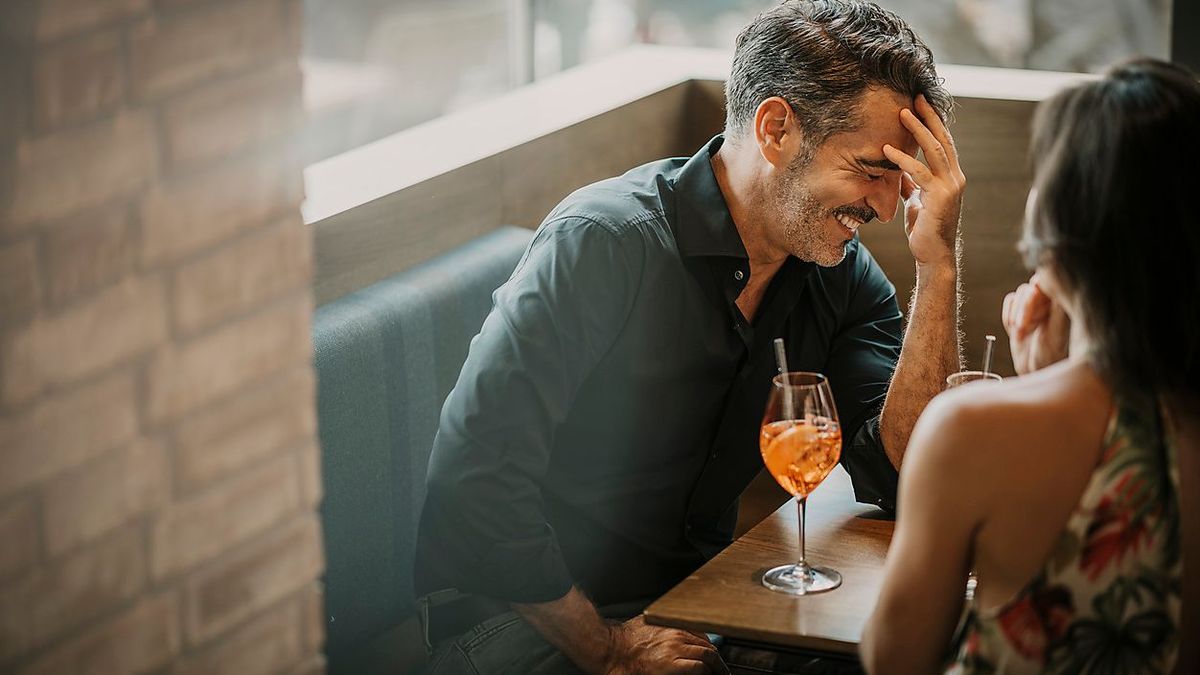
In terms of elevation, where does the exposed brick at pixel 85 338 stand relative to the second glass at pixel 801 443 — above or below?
above

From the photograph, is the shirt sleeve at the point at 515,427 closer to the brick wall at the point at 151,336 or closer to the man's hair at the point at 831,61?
the man's hair at the point at 831,61

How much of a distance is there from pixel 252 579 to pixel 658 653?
88 centimetres

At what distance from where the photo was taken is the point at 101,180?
0.92m

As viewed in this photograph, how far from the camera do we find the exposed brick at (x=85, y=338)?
89 cm

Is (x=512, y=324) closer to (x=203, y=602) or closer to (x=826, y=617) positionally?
(x=826, y=617)

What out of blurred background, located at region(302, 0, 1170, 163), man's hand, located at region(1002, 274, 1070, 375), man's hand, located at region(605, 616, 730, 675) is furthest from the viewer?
blurred background, located at region(302, 0, 1170, 163)

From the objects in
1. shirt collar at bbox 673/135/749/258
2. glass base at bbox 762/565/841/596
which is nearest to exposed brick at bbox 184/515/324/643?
glass base at bbox 762/565/841/596

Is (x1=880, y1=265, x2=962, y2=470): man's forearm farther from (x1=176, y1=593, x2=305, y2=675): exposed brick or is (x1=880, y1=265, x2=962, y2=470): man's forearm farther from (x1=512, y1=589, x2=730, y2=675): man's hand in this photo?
(x1=176, y1=593, x2=305, y2=675): exposed brick

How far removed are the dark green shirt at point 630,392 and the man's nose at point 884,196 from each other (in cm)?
15

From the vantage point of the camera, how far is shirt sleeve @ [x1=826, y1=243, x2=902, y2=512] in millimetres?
2051

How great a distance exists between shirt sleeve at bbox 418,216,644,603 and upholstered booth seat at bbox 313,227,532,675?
192 mm

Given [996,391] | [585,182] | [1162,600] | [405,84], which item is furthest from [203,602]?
[405,84]

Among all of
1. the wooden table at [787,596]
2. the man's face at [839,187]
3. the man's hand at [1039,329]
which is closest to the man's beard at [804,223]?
the man's face at [839,187]

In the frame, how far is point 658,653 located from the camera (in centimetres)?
185
